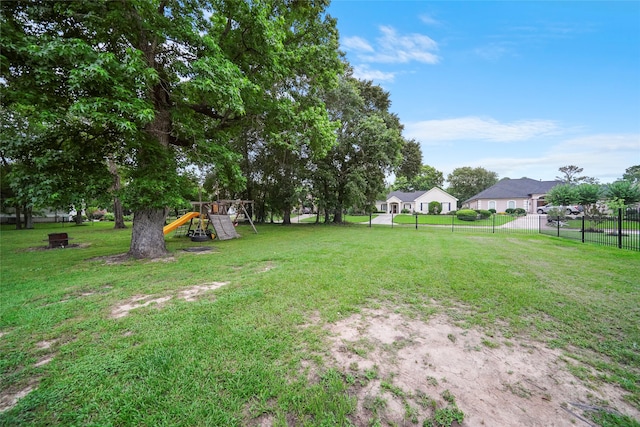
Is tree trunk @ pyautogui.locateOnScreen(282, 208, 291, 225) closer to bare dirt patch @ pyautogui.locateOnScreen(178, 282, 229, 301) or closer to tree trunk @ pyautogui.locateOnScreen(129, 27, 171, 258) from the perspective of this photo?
tree trunk @ pyautogui.locateOnScreen(129, 27, 171, 258)

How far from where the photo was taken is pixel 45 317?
10.1ft

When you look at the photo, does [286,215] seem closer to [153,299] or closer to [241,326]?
[153,299]

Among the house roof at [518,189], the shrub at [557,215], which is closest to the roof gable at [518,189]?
the house roof at [518,189]

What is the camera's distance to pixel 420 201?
41.3 meters

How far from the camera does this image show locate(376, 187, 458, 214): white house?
3891cm

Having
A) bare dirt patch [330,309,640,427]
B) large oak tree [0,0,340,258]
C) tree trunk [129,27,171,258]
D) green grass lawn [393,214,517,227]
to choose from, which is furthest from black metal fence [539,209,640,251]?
tree trunk [129,27,171,258]

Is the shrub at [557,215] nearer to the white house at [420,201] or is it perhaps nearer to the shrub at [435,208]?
the shrub at [435,208]

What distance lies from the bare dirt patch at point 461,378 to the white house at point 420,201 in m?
35.8

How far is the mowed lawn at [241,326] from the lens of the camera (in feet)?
5.61

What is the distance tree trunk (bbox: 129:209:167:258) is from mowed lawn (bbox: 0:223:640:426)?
3.98 ft

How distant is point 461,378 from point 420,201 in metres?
42.5

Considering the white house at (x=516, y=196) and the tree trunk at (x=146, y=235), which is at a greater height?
the white house at (x=516, y=196)

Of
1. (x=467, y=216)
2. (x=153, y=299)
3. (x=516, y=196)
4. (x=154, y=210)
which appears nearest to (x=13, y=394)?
(x=153, y=299)

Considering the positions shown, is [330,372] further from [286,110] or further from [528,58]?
[528,58]
